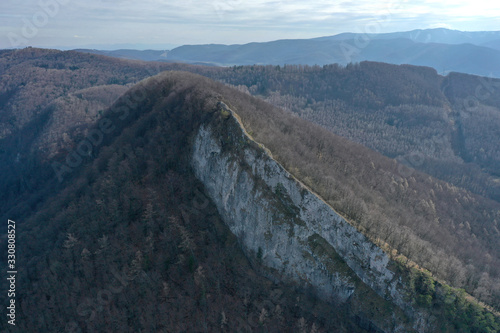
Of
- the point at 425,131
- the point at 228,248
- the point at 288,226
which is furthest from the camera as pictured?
the point at 425,131

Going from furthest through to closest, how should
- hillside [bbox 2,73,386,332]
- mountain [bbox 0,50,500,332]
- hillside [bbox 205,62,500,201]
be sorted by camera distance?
hillside [bbox 205,62,500,201]
hillside [bbox 2,73,386,332]
mountain [bbox 0,50,500,332]

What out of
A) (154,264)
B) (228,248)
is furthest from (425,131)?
(154,264)

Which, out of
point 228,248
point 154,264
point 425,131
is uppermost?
point 228,248

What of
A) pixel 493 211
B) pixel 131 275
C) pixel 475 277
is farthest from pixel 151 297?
pixel 493 211

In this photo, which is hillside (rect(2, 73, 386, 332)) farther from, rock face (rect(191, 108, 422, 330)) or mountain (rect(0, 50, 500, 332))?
rock face (rect(191, 108, 422, 330))

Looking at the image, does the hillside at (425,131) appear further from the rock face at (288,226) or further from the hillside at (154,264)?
the hillside at (154,264)

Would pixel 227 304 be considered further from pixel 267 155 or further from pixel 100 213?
pixel 100 213

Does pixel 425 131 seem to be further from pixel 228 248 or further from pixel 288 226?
pixel 228 248

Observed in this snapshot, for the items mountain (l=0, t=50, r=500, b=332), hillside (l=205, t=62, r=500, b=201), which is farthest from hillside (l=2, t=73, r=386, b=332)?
hillside (l=205, t=62, r=500, b=201)
